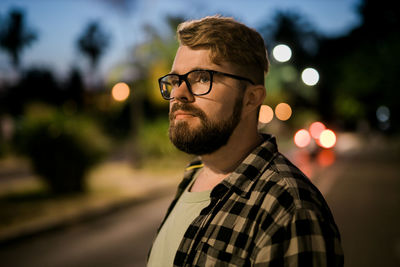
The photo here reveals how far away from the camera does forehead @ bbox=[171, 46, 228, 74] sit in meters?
1.36

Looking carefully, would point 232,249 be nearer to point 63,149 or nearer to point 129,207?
point 129,207

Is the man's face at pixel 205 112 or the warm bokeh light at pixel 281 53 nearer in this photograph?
the man's face at pixel 205 112

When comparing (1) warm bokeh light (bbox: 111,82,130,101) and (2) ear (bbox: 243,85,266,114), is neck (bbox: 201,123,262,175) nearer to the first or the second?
(2) ear (bbox: 243,85,266,114)

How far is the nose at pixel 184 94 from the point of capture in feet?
4.57

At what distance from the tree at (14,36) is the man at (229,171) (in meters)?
41.2

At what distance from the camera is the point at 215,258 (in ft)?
3.69

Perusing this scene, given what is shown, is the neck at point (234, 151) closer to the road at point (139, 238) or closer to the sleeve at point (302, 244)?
the sleeve at point (302, 244)

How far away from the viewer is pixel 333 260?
99 centimetres

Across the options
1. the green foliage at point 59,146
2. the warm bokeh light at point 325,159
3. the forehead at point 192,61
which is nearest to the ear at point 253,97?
the forehead at point 192,61

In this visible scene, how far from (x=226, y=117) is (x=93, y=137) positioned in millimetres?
8457

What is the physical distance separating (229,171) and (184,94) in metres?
0.40

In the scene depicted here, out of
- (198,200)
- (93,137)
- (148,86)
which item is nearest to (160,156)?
(148,86)

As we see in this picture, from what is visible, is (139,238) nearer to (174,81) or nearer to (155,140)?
(174,81)

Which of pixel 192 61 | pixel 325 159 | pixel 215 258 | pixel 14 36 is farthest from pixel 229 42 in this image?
pixel 14 36
